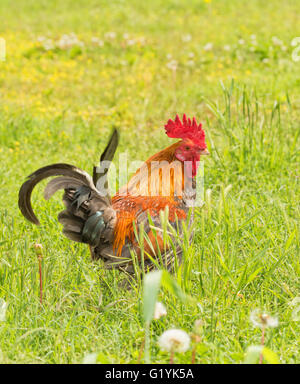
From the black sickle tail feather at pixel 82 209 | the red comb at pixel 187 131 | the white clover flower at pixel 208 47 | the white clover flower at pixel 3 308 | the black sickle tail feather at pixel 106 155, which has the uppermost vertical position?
the white clover flower at pixel 208 47

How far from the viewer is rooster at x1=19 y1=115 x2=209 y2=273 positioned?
2855 millimetres

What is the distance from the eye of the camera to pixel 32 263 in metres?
3.12

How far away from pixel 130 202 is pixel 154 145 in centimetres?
204

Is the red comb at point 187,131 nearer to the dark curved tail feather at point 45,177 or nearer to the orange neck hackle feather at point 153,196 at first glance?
the orange neck hackle feather at point 153,196

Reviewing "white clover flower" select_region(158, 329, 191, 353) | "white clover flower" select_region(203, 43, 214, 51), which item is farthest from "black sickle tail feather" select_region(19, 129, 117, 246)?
"white clover flower" select_region(203, 43, 214, 51)

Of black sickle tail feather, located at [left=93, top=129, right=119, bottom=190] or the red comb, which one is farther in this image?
the red comb

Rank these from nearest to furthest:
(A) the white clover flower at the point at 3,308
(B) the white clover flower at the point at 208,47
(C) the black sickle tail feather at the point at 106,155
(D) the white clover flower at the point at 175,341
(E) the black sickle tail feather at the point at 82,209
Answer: (D) the white clover flower at the point at 175,341 < (A) the white clover flower at the point at 3,308 < (E) the black sickle tail feather at the point at 82,209 < (C) the black sickle tail feather at the point at 106,155 < (B) the white clover flower at the point at 208,47

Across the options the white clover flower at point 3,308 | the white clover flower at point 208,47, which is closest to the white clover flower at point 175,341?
the white clover flower at point 3,308

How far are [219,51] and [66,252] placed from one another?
530 centimetres

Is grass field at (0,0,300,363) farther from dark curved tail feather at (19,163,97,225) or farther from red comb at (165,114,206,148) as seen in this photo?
dark curved tail feather at (19,163,97,225)

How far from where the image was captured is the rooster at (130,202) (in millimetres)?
2855

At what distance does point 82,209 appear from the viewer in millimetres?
2877

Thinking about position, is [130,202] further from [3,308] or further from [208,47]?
[208,47]
